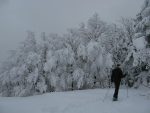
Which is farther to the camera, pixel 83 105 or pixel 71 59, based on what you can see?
pixel 71 59

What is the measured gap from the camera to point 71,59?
2883cm

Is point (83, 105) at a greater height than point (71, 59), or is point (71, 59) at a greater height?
point (71, 59)

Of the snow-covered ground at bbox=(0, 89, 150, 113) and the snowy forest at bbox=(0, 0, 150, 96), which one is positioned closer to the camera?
the snow-covered ground at bbox=(0, 89, 150, 113)

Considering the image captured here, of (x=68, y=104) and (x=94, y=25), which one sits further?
(x=94, y=25)

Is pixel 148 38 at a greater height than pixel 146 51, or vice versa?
pixel 148 38

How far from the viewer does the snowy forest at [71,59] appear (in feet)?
91.1

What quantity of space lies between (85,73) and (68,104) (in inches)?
666

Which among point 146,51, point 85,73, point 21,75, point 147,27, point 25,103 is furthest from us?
point 21,75

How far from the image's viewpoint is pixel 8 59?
34312 millimetres

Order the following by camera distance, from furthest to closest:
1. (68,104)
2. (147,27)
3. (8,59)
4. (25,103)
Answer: (8,59)
(147,27)
(25,103)
(68,104)

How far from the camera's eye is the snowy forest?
27.8m

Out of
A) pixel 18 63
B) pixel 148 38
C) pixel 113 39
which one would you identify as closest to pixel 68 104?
pixel 148 38

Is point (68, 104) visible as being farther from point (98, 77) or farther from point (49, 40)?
point (49, 40)

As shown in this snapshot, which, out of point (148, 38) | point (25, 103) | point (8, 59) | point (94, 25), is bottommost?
point (25, 103)
